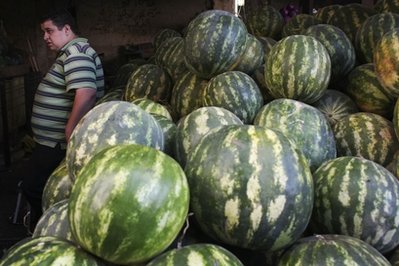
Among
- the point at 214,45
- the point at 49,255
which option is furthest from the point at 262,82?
the point at 49,255

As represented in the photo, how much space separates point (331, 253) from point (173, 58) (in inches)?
86.3

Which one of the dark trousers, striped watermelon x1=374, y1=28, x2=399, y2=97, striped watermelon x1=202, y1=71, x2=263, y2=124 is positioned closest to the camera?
striped watermelon x1=374, y1=28, x2=399, y2=97

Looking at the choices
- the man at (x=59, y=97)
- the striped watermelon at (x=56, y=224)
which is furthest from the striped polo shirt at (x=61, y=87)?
the striped watermelon at (x=56, y=224)

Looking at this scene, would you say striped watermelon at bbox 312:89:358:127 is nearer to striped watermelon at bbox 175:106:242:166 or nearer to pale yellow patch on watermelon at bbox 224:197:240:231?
striped watermelon at bbox 175:106:242:166

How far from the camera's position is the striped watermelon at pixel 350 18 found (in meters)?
3.47

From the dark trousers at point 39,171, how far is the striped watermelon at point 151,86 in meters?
0.94

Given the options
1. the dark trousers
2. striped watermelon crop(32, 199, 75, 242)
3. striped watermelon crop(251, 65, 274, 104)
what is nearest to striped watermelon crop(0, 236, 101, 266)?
striped watermelon crop(32, 199, 75, 242)

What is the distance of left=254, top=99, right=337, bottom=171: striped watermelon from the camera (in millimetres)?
2037

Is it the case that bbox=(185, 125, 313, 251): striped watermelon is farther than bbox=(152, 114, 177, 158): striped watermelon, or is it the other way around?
bbox=(152, 114, 177, 158): striped watermelon

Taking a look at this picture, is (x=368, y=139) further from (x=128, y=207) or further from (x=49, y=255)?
(x=49, y=255)

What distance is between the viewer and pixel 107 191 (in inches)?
51.3

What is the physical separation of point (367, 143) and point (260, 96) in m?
0.63

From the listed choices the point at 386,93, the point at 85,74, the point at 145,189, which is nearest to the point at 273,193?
the point at 145,189

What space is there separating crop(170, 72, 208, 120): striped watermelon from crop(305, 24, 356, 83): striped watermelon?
2.51 feet
